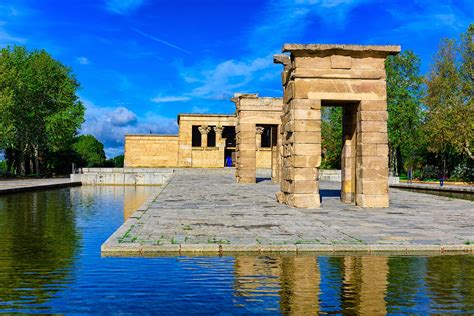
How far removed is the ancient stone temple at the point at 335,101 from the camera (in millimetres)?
15188

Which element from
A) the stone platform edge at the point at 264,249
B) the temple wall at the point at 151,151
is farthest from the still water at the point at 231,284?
the temple wall at the point at 151,151

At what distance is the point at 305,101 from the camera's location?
1525 cm

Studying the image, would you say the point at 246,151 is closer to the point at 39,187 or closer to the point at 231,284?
the point at 39,187

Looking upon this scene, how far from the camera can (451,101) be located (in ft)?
137

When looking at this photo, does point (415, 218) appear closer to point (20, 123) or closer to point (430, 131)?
point (430, 131)

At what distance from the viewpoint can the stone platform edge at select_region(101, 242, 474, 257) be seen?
306 inches

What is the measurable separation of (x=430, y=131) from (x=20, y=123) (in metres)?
38.6

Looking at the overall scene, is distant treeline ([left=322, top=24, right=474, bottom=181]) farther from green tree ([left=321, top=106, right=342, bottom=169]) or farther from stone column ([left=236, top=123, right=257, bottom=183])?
stone column ([left=236, top=123, right=257, bottom=183])

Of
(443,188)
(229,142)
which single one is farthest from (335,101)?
(229,142)

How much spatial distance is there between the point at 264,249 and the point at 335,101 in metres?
9.01

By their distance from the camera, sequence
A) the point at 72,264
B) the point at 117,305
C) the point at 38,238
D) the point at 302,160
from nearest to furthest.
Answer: the point at 117,305 → the point at 72,264 → the point at 38,238 → the point at 302,160

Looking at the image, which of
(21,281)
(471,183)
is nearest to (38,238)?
(21,281)

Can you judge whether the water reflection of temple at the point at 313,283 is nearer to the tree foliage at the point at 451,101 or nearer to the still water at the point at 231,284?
the still water at the point at 231,284

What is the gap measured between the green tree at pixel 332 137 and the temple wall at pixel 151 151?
1841cm
